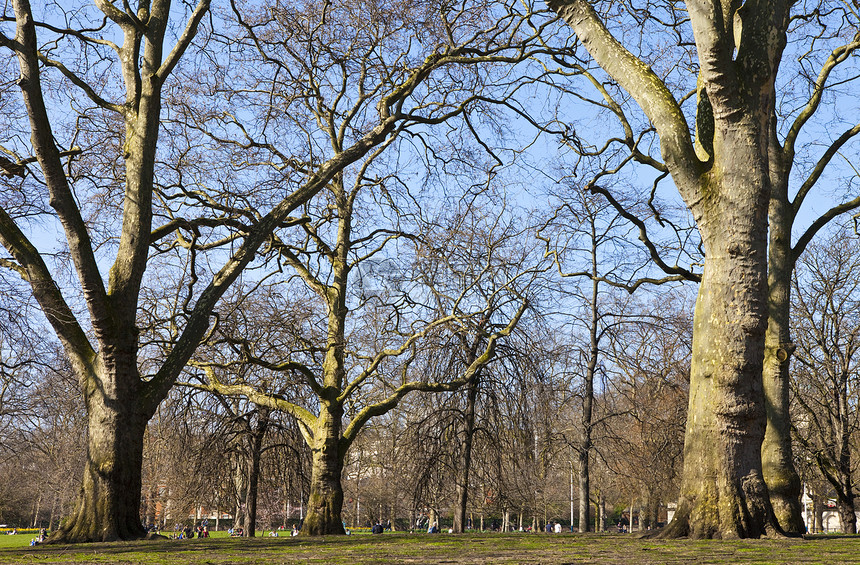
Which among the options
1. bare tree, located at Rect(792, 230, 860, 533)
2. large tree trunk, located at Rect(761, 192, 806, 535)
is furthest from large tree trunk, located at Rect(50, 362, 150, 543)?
bare tree, located at Rect(792, 230, 860, 533)

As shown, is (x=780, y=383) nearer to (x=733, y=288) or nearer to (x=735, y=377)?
(x=735, y=377)

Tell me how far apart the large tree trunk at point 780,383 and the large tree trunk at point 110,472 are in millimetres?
7527

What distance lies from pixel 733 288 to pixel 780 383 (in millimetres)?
4089

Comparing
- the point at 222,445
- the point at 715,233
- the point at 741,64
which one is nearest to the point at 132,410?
the point at 715,233

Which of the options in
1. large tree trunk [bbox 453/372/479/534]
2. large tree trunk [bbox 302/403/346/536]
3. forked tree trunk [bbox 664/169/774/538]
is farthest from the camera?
large tree trunk [bbox 453/372/479/534]

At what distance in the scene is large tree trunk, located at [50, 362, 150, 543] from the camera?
7.73 meters

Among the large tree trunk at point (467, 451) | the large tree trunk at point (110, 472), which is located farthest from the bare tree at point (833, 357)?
the large tree trunk at point (110, 472)

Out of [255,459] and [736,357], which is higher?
[736,357]

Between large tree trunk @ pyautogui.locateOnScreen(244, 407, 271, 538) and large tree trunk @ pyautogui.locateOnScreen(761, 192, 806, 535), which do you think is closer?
large tree trunk @ pyautogui.locateOnScreen(761, 192, 806, 535)

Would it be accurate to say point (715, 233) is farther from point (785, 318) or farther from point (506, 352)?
point (506, 352)

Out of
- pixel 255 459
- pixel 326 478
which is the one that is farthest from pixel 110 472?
pixel 255 459

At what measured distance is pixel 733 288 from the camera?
6566 mm

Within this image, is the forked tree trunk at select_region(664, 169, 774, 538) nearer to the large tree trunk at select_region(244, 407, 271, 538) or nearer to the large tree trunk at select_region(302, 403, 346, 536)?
the large tree trunk at select_region(302, 403, 346, 536)

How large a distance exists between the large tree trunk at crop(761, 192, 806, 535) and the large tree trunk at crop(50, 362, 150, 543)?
753 centimetres
